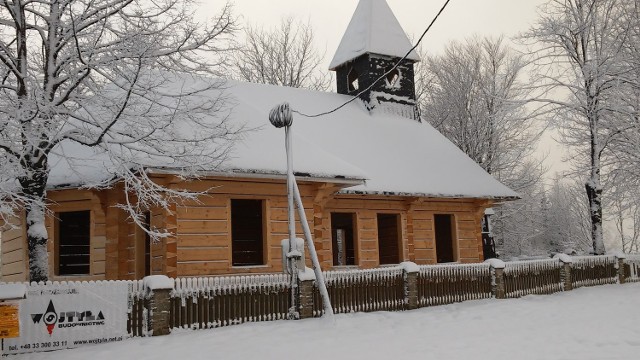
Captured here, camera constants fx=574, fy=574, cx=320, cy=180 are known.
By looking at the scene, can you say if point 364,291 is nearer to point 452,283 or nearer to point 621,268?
point 452,283

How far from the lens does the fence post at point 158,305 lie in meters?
10.9

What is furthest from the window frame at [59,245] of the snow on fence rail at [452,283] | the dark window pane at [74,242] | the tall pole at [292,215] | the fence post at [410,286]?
the snow on fence rail at [452,283]

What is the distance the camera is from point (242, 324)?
11.9 meters

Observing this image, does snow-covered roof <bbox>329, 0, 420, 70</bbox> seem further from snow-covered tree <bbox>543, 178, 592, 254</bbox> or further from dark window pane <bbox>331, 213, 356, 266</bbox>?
snow-covered tree <bbox>543, 178, 592, 254</bbox>

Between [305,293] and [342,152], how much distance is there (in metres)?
7.51

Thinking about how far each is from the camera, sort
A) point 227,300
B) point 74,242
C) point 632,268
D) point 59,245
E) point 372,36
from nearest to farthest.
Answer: point 227,300
point 59,245
point 74,242
point 632,268
point 372,36

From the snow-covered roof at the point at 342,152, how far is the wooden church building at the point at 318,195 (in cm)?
6

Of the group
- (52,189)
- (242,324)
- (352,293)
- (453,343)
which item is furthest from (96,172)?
(453,343)

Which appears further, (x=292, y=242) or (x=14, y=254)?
(x=14, y=254)

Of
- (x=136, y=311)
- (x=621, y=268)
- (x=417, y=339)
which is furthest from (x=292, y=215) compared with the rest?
(x=621, y=268)

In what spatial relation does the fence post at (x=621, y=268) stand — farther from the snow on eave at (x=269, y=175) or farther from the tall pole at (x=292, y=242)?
the tall pole at (x=292, y=242)

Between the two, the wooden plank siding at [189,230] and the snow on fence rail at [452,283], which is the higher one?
the wooden plank siding at [189,230]

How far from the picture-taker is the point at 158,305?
1091 centimetres

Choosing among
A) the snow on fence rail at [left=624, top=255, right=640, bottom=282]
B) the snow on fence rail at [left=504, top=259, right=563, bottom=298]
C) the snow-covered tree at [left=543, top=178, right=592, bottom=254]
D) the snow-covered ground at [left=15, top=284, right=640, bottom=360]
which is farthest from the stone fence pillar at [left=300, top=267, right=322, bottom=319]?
the snow-covered tree at [left=543, top=178, right=592, bottom=254]
